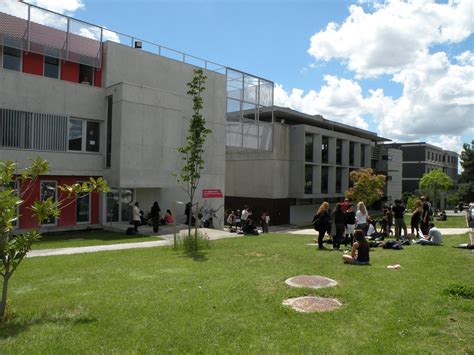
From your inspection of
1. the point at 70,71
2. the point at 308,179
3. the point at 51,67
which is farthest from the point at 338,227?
the point at 308,179

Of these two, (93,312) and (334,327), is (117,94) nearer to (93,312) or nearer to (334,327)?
(93,312)

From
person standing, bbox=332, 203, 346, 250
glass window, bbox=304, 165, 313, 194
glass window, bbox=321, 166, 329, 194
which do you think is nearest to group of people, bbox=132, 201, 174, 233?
person standing, bbox=332, 203, 346, 250

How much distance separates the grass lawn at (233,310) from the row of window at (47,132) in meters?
11.0

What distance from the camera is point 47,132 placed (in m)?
20.9

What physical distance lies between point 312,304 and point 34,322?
4.30m

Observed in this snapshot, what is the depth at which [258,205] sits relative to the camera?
3831cm

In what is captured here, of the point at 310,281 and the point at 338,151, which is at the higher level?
the point at 338,151

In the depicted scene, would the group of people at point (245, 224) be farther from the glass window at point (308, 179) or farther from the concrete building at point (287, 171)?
the glass window at point (308, 179)

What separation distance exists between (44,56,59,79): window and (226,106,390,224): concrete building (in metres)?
17.2

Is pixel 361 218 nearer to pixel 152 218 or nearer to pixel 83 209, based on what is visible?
pixel 152 218

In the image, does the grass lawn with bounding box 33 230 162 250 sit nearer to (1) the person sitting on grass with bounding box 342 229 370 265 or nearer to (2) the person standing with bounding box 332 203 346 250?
(2) the person standing with bounding box 332 203 346 250

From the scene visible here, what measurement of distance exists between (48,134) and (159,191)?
6.78m

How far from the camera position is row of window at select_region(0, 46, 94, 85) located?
65.6 feet

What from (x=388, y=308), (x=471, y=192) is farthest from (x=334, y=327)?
(x=471, y=192)
